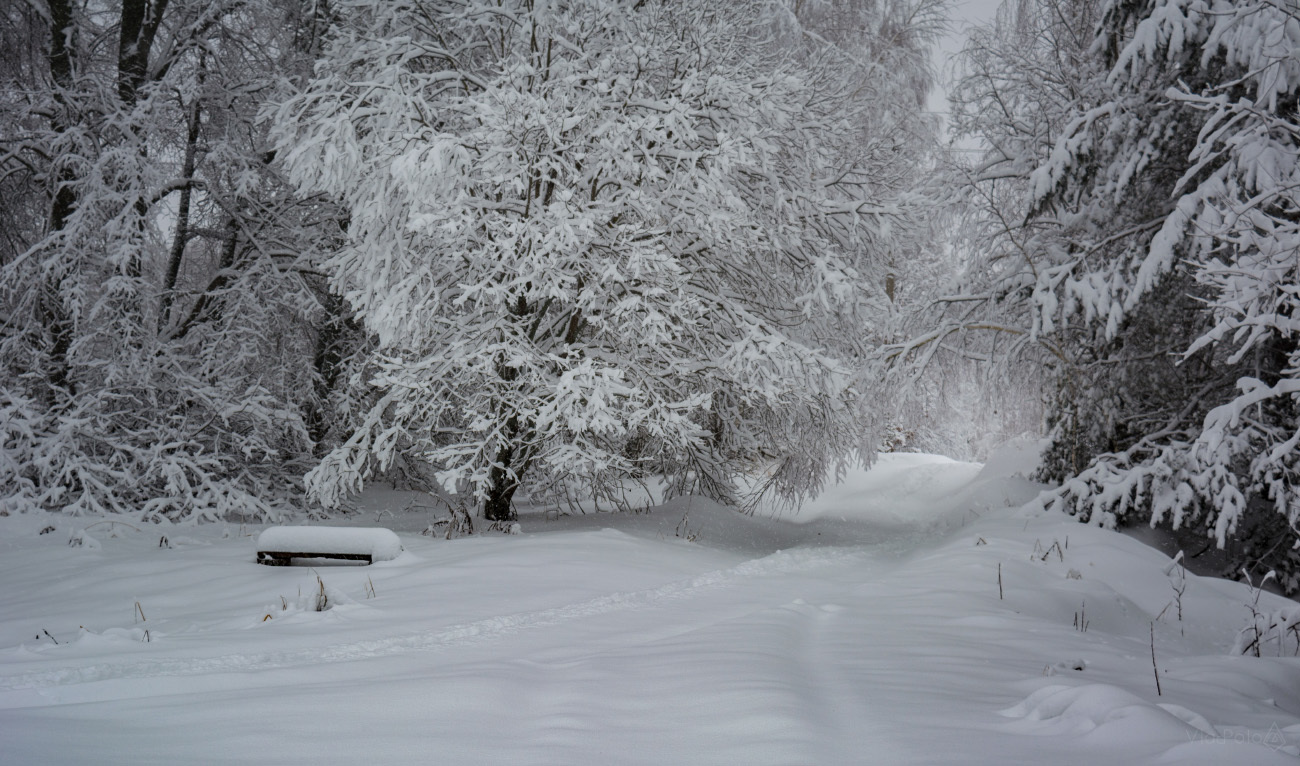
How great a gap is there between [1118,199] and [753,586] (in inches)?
212

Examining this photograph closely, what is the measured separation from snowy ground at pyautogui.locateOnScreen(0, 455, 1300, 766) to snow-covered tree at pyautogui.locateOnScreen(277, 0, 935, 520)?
140 centimetres

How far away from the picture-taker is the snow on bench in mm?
6359

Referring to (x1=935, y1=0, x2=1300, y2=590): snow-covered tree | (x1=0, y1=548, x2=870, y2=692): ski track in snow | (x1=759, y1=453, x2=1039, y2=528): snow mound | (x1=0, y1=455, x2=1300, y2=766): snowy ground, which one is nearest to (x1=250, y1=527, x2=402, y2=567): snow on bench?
(x1=0, y1=455, x2=1300, y2=766): snowy ground

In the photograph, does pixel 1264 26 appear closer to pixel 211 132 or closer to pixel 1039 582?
pixel 1039 582

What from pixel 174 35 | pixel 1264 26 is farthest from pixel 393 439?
pixel 1264 26

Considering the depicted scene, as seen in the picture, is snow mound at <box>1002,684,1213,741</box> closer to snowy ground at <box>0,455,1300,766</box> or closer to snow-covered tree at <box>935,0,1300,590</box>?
snowy ground at <box>0,455,1300,766</box>

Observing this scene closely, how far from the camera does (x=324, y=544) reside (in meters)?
6.42

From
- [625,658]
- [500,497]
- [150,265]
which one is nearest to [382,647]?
[625,658]

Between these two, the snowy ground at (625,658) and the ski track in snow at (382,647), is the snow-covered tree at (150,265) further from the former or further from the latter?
the ski track in snow at (382,647)

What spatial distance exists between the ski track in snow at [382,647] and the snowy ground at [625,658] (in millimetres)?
22

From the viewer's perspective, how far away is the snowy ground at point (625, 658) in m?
2.44

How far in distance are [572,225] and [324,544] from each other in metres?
→ 3.49

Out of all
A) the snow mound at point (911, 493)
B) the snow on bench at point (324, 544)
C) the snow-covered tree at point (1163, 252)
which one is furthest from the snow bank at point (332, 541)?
the snow mound at point (911, 493)

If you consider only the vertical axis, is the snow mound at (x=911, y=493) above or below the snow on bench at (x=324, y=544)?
below
